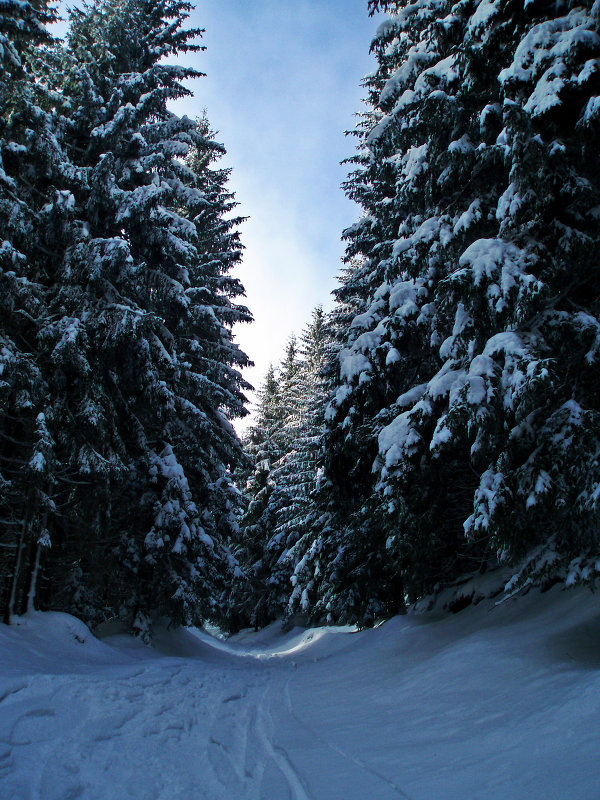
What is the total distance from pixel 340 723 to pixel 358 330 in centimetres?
836

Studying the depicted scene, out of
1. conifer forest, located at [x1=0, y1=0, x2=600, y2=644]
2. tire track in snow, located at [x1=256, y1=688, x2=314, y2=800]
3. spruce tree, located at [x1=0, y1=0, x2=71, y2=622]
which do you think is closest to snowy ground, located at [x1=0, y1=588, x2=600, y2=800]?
tire track in snow, located at [x1=256, y1=688, x2=314, y2=800]

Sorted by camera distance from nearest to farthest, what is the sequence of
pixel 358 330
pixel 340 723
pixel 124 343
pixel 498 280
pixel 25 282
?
pixel 340 723 → pixel 498 280 → pixel 25 282 → pixel 124 343 → pixel 358 330

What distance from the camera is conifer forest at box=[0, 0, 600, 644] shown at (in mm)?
5738

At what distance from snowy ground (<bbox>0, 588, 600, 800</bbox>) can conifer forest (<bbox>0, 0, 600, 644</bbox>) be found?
1.05 metres

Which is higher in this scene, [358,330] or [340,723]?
[358,330]

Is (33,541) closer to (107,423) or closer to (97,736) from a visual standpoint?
(107,423)

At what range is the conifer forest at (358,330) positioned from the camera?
5738 millimetres

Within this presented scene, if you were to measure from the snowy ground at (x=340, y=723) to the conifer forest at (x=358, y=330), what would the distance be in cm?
105

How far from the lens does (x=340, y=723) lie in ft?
18.8

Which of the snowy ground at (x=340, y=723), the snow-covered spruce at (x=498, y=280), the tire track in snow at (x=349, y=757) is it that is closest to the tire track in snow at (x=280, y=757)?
the snowy ground at (x=340, y=723)

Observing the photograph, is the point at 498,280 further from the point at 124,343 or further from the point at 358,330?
the point at 124,343

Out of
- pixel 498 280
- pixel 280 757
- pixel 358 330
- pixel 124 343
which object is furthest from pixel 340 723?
pixel 124 343

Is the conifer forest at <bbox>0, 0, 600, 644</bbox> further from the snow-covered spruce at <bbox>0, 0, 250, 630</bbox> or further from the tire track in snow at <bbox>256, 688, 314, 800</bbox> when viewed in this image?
the tire track in snow at <bbox>256, 688, 314, 800</bbox>

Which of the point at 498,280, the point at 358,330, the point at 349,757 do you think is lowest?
the point at 349,757
